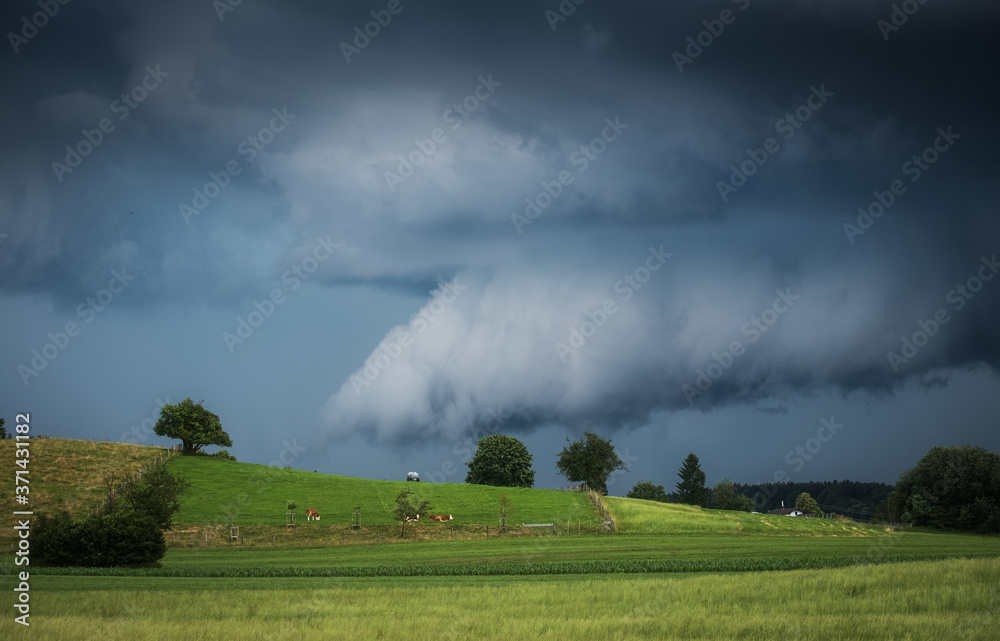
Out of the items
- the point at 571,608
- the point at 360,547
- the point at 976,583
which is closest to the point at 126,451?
the point at 360,547

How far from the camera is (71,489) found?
7244cm

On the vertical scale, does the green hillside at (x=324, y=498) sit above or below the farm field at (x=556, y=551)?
above

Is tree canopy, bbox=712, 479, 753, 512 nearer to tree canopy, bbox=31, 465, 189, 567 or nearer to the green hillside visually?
the green hillside

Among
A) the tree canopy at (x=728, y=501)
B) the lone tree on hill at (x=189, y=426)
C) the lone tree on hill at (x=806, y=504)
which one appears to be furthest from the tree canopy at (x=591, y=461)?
the lone tree on hill at (x=806, y=504)

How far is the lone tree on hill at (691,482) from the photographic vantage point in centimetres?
16112

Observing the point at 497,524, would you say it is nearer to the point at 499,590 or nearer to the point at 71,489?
the point at 71,489

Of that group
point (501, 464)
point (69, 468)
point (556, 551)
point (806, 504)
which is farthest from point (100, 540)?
point (806, 504)

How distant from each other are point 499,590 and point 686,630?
9.44 metres

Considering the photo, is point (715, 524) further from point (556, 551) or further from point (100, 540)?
point (100, 540)

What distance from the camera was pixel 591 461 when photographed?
107 metres

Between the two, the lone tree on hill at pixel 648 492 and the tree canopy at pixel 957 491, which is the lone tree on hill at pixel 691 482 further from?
the tree canopy at pixel 957 491

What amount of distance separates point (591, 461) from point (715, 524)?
102 ft

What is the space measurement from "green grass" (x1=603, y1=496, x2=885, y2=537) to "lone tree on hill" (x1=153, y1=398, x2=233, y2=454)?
55.4 meters

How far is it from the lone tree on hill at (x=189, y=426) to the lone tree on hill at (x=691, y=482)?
103 meters
